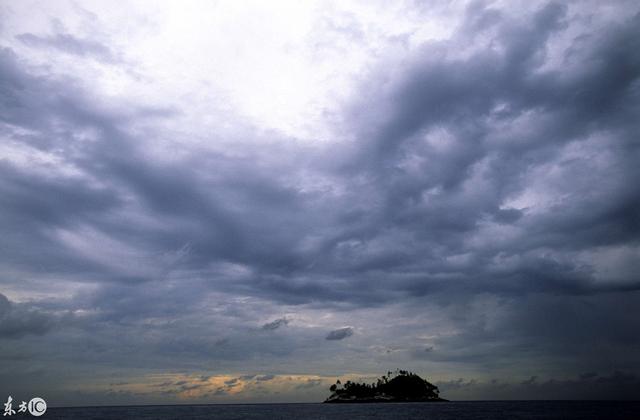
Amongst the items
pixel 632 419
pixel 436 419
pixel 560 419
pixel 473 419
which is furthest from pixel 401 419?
pixel 632 419

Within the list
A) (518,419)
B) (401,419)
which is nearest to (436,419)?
(401,419)

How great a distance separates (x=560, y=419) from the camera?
195 meters

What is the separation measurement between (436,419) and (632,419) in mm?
81397

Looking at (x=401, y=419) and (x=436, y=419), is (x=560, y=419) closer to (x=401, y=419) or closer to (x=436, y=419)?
(x=436, y=419)

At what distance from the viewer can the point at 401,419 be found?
19500cm

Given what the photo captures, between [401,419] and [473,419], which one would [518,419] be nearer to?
[473,419]

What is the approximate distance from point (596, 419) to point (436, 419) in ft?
218

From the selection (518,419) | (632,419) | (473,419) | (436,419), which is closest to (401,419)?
(436,419)

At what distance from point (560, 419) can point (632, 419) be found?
2752 cm

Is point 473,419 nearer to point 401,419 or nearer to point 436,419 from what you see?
point 436,419

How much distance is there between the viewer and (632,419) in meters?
187

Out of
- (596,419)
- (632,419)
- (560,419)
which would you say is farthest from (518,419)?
(632,419)

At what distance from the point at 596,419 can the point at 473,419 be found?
1982 inches

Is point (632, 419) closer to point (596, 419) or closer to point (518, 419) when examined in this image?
point (596, 419)
